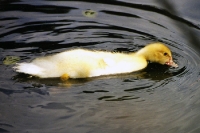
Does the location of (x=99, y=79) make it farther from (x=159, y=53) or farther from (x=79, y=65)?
(x=159, y=53)

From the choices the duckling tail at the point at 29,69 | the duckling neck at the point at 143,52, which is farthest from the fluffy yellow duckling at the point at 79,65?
the duckling neck at the point at 143,52

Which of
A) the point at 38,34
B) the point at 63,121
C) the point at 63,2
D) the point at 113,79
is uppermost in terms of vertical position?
the point at 63,2

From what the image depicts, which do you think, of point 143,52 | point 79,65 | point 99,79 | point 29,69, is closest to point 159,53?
point 143,52

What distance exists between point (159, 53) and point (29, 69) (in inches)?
57.4

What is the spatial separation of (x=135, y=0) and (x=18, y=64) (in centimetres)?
253

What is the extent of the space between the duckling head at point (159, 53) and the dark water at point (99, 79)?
0.30 feet

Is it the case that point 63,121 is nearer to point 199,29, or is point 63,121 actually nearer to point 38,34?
point 38,34

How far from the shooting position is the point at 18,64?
3562 mm

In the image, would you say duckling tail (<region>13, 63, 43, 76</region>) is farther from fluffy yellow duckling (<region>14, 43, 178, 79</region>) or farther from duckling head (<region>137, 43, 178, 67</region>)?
duckling head (<region>137, 43, 178, 67</region>)

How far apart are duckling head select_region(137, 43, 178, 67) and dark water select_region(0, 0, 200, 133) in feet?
0.30

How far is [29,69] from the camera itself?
11.4 feet

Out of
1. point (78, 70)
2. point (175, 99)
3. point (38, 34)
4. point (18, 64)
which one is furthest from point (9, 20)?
point (175, 99)

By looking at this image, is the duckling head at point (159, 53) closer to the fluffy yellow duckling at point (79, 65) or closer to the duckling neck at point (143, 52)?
the duckling neck at point (143, 52)

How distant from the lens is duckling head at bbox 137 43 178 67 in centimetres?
391
